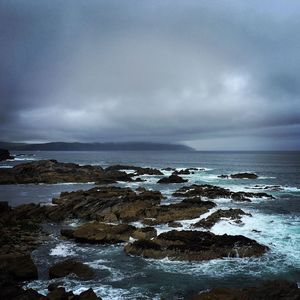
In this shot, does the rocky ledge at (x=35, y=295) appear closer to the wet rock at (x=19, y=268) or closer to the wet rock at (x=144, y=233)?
the wet rock at (x=19, y=268)

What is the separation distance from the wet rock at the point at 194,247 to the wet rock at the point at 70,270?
16.3ft

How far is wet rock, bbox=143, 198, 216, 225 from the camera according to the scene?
3563 cm

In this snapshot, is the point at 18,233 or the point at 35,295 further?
the point at 18,233

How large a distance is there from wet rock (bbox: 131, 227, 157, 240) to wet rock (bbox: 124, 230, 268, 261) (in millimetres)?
1578

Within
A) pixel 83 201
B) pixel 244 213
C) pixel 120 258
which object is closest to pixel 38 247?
pixel 120 258

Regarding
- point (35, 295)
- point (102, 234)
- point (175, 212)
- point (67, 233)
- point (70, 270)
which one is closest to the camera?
point (35, 295)

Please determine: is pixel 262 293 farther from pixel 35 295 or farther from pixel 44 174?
pixel 44 174

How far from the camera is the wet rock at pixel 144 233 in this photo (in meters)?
29.0

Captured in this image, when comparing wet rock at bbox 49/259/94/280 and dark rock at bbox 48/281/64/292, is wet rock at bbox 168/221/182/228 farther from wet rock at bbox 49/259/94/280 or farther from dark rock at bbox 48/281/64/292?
dark rock at bbox 48/281/64/292

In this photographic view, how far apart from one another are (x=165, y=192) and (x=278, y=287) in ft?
139

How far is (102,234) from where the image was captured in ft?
95.7

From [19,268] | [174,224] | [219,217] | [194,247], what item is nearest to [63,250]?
[19,268]

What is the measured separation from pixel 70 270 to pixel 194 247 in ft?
29.7

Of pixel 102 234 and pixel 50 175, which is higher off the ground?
pixel 50 175
